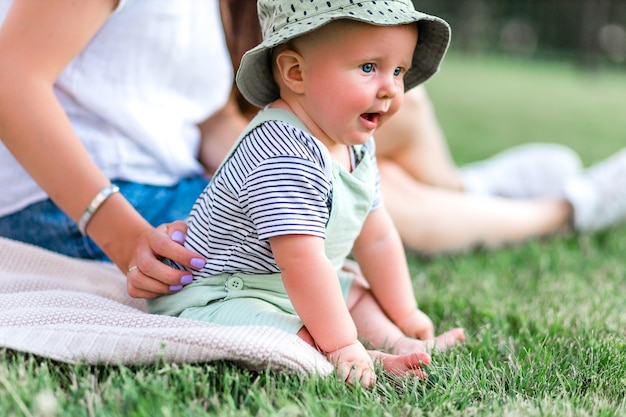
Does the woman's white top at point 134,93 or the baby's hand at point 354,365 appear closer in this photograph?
the baby's hand at point 354,365

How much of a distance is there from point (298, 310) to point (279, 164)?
23cm

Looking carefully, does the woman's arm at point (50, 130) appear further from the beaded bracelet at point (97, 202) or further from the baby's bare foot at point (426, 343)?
the baby's bare foot at point (426, 343)

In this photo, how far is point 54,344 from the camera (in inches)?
48.1

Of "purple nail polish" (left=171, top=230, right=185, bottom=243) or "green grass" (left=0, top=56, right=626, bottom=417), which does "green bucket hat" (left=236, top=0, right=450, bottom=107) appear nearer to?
"purple nail polish" (left=171, top=230, right=185, bottom=243)

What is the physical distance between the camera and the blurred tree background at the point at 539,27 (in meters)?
16.8

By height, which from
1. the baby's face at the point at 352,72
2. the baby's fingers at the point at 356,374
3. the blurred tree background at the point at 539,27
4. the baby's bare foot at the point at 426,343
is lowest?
the blurred tree background at the point at 539,27

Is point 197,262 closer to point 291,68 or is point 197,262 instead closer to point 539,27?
point 291,68

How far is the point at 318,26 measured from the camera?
1259 mm

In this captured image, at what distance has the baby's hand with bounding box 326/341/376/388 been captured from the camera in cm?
124

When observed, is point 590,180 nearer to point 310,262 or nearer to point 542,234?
point 542,234

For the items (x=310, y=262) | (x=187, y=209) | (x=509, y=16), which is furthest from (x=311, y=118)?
(x=509, y=16)

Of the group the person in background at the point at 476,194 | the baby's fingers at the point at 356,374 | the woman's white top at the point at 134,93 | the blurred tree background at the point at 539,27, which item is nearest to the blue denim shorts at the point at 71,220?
the woman's white top at the point at 134,93

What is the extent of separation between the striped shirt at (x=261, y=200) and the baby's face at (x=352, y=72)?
0.06m

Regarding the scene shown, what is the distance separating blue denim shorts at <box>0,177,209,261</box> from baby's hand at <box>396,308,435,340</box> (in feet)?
1.65
